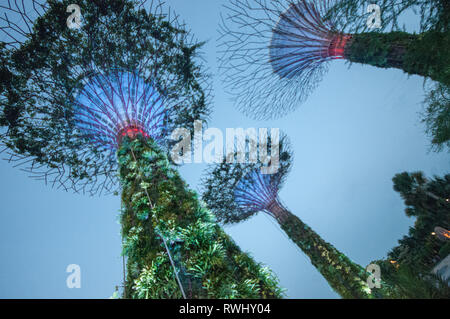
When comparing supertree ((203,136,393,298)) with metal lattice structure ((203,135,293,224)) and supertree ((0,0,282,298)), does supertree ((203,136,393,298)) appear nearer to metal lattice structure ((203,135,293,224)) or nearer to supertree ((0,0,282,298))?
metal lattice structure ((203,135,293,224))

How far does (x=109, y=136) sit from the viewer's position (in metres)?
4.32

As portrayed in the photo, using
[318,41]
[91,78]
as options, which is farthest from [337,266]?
[91,78]

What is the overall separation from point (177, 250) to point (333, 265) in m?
5.75

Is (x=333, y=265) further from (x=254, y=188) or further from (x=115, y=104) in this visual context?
(x=115, y=104)

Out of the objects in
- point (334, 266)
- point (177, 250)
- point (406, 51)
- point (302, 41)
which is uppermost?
point (302, 41)

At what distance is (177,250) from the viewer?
6.06 feet

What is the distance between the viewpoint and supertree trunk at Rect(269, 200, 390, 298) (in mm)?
4844

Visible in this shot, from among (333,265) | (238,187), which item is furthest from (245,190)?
(333,265)

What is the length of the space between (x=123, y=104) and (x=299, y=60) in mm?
4500

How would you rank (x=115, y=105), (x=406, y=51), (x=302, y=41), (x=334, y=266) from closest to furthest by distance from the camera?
(x=406, y=51), (x=115, y=105), (x=302, y=41), (x=334, y=266)

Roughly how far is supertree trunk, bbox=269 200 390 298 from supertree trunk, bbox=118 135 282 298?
4.21m

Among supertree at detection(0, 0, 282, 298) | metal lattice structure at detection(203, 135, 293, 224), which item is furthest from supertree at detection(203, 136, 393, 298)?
supertree at detection(0, 0, 282, 298)

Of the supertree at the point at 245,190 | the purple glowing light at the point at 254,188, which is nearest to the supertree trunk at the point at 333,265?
the supertree at the point at 245,190
